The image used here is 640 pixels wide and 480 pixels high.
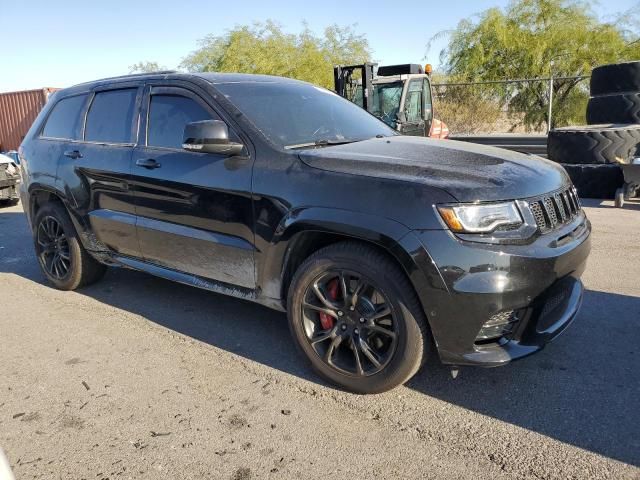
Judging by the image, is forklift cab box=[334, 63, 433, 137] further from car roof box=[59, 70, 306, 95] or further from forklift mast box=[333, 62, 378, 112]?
car roof box=[59, 70, 306, 95]

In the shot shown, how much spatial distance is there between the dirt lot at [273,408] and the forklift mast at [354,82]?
7.87 metres

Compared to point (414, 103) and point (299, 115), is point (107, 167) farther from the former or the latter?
point (414, 103)

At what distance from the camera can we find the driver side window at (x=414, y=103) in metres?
11.6

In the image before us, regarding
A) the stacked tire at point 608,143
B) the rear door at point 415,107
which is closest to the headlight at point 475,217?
the stacked tire at point 608,143

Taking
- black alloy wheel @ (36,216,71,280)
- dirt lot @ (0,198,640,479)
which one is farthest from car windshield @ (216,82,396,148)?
black alloy wheel @ (36,216,71,280)

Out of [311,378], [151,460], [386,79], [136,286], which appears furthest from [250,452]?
[386,79]

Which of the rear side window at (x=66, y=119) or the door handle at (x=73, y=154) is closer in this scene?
the door handle at (x=73, y=154)

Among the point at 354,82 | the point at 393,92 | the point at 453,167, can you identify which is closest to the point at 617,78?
the point at 393,92

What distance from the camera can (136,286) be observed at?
5.27 meters

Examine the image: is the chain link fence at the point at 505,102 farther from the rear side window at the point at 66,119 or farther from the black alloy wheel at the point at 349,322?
the black alloy wheel at the point at 349,322

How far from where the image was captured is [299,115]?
12.8ft

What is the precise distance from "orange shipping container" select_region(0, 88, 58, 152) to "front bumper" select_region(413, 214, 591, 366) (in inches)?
866

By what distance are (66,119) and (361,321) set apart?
3.62 m

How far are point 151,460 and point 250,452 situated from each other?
47 cm
